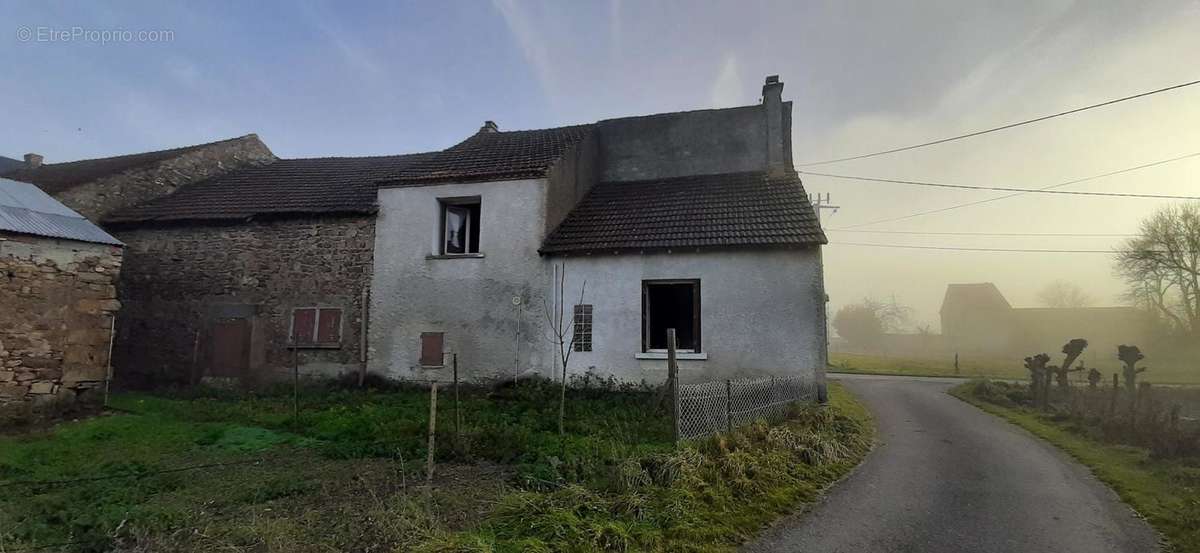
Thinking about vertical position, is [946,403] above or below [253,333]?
below

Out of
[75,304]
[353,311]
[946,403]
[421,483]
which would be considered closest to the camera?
[421,483]

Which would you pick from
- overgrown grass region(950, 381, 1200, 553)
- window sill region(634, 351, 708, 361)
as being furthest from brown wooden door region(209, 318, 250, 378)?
overgrown grass region(950, 381, 1200, 553)

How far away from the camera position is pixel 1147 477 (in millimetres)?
8219

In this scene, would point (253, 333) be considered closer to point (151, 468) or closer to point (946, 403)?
point (151, 468)

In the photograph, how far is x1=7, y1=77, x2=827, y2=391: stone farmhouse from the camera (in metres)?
12.7

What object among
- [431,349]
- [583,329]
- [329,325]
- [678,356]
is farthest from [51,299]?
[678,356]

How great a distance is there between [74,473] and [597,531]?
7436 mm

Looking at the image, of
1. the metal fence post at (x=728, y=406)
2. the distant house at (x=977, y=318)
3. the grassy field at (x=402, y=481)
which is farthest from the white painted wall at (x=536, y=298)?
the distant house at (x=977, y=318)

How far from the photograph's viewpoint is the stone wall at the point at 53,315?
1077cm

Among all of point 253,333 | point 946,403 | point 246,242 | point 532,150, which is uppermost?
point 532,150

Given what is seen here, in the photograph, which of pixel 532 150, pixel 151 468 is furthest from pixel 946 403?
pixel 151 468

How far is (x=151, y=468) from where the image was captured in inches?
295

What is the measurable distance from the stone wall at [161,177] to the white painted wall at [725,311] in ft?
47.9

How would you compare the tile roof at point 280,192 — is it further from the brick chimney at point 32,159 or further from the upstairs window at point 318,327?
the brick chimney at point 32,159
